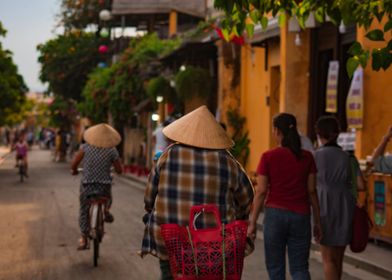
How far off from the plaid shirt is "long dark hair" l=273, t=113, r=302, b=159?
130cm

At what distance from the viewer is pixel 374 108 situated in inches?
544

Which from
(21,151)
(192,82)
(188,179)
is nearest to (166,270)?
(188,179)

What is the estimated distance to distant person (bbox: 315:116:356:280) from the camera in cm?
716

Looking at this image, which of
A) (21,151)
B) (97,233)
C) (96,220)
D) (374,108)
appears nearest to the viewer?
(97,233)

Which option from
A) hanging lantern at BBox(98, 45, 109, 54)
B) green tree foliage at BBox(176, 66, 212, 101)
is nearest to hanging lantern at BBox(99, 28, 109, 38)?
hanging lantern at BBox(98, 45, 109, 54)

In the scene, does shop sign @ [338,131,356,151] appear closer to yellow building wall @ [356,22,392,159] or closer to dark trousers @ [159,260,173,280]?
yellow building wall @ [356,22,392,159]

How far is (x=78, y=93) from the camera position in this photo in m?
53.7

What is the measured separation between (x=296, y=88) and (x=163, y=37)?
24545 mm

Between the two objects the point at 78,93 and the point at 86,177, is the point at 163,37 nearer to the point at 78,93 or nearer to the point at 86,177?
the point at 78,93

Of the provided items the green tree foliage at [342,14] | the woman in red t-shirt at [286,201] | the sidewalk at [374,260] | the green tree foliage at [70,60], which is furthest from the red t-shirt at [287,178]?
the green tree foliage at [70,60]

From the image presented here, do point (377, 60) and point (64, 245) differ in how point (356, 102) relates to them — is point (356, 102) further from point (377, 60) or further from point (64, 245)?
point (377, 60)

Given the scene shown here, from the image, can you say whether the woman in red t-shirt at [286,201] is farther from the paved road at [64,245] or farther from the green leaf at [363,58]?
the paved road at [64,245]

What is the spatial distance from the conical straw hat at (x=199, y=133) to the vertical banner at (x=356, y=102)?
28.9ft

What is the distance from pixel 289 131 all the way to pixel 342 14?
234 cm
